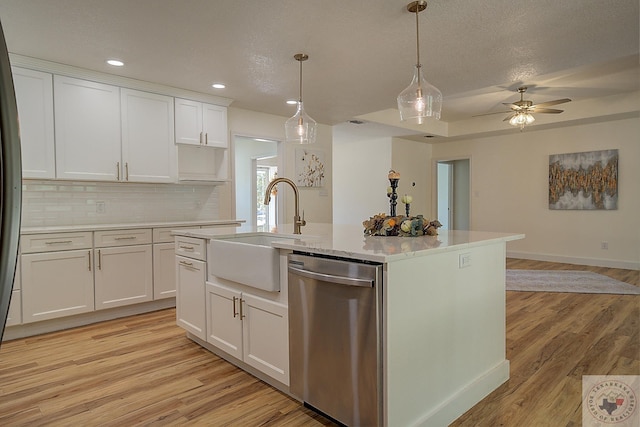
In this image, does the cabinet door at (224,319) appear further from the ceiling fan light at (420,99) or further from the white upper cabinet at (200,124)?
the white upper cabinet at (200,124)

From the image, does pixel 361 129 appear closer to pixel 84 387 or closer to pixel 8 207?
pixel 84 387

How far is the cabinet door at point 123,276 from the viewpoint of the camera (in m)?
3.42

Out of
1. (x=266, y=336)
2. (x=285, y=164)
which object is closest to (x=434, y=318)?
(x=266, y=336)

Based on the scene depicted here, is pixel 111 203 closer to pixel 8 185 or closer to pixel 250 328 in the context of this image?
pixel 250 328

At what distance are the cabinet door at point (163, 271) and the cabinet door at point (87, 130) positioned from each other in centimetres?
82

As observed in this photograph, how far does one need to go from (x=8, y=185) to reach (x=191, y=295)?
106 inches

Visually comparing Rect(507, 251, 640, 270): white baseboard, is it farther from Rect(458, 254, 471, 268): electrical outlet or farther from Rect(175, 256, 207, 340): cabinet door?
Rect(175, 256, 207, 340): cabinet door

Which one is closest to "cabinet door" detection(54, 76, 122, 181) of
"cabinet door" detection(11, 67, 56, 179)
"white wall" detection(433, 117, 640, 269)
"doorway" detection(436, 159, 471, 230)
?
"cabinet door" detection(11, 67, 56, 179)

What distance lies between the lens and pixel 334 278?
5.61 ft

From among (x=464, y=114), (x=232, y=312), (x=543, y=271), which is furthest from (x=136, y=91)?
(x=543, y=271)

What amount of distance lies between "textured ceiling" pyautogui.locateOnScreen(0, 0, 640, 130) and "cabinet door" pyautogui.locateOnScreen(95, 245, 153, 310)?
1692mm

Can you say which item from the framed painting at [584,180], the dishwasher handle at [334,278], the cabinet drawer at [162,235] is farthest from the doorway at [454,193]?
the dishwasher handle at [334,278]

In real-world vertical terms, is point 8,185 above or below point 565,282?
above

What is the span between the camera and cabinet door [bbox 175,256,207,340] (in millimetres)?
2705
